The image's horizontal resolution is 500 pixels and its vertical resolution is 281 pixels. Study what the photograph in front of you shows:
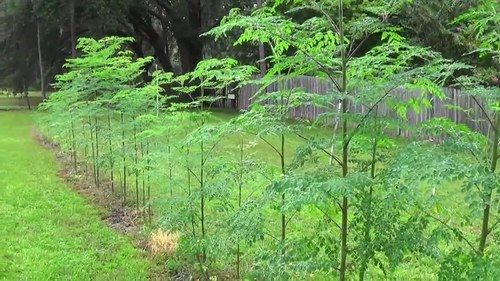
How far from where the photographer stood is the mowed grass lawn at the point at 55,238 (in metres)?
6.28

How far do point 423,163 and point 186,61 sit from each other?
28592mm

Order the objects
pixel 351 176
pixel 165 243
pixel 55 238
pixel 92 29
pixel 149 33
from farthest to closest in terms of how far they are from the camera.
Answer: pixel 149 33 < pixel 92 29 < pixel 55 238 < pixel 165 243 < pixel 351 176

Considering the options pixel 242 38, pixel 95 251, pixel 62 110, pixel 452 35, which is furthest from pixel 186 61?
pixel 242 38

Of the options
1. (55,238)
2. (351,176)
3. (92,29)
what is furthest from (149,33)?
(351,176)

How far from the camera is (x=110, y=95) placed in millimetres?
9391

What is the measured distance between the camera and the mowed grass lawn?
628 cm

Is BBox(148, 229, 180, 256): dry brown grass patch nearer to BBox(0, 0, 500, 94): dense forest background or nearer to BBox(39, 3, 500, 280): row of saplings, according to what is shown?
BBox(39, 3, 500, 280): row of saplings

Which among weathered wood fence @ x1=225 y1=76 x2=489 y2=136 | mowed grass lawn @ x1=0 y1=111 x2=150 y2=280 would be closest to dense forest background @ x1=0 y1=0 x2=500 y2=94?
weathered wood fence @ x1=225 y1=76 x2=489 y2=136

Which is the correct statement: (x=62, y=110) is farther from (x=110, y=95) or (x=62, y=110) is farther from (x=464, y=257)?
(x=464, y=257)

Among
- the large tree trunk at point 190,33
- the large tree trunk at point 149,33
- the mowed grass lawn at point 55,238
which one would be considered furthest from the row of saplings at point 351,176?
the large tree trunk at point 149,33

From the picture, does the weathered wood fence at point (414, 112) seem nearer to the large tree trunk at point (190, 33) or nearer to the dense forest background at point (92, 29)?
the large tree trunk at point (190, 33)

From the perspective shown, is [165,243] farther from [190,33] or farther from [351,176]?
[190,33]

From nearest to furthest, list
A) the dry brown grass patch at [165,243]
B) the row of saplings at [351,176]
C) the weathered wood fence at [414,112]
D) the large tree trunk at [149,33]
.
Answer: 1. the row of saplings at [351,176]
2. the dry brown grass patch at [165,243]
3. the weathered wood fence at [414,112]
4. the large tree trunk at [149,33]

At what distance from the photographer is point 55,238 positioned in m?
7.52
